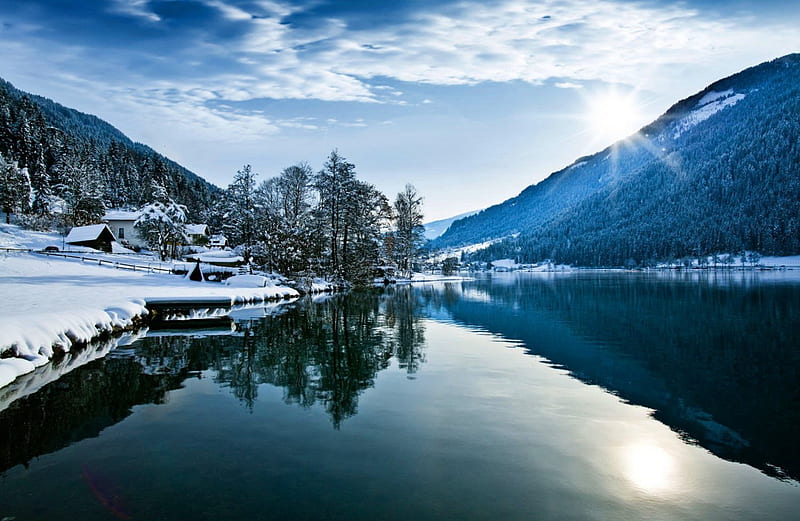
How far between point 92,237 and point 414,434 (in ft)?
229

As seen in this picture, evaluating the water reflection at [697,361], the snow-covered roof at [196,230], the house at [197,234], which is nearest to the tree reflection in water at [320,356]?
the water reflection at [697,361]

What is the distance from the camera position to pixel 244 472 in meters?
7.01

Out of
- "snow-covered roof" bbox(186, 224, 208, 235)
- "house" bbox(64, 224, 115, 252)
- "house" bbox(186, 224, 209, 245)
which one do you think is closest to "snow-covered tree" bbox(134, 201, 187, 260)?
"house" bbox(64, 224, 115, 252)

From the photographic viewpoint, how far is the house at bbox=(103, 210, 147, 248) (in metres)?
79.8

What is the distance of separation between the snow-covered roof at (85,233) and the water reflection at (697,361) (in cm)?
5526

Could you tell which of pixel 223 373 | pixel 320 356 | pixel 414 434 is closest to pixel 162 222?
pixel 320 356

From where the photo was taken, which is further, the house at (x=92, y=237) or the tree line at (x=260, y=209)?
the house at (x=92, y=237)

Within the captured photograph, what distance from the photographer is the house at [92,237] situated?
65.1 meters

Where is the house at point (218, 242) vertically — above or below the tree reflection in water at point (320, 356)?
above

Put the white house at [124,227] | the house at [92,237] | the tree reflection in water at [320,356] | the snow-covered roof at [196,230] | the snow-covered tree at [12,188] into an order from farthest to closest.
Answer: the snow-covered roof at [196,230], the white house at [124,227], the snow-covered tree at [12,188], the house at [92,237], the tree reflection in water at [320,356]

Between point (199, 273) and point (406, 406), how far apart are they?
37875 millimetres

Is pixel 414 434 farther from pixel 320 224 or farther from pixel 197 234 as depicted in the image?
pixel 197 234

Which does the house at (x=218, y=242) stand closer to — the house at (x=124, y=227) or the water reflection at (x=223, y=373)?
the house at (x=124, y=227)

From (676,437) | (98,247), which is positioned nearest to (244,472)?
(676,437)
